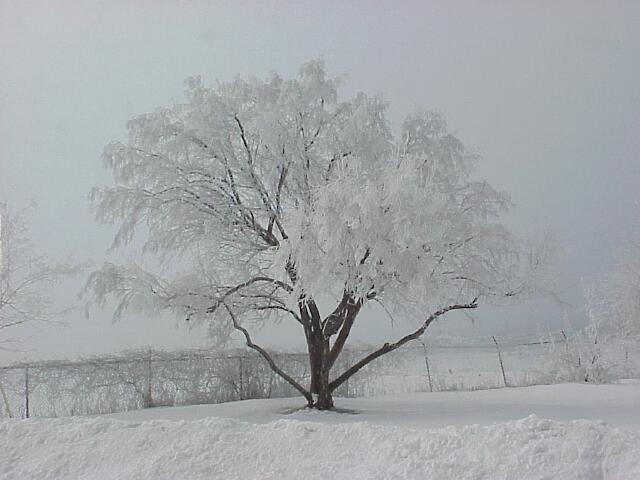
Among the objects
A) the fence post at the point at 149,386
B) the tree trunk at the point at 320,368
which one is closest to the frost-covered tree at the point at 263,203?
the tree trunk at the point at 320,368

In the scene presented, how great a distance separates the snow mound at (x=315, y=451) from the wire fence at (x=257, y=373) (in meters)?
5.76

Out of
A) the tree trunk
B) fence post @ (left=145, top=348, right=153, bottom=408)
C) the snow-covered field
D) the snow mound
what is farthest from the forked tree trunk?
the snow mound

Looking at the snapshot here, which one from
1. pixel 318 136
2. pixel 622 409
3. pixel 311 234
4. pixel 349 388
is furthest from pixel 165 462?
pixel 349 388

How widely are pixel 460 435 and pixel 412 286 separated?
3.63m

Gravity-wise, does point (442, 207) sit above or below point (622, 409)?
above

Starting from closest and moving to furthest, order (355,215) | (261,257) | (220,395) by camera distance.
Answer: (355,215)
(261,257)
(220,395)

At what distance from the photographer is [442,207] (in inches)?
416

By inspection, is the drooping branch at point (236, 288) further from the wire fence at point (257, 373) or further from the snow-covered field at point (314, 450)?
the wire fence at point (257, 373)

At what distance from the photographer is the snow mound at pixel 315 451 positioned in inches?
253

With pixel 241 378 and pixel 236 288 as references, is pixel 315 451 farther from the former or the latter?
pixel 241 378

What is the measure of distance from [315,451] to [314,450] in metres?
0.03

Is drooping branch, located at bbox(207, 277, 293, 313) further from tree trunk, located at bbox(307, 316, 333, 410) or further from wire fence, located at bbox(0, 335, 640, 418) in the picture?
wire fence, located at bbox(0, 335, 640, 418)

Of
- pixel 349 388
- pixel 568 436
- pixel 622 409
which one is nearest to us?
pixel 568 436

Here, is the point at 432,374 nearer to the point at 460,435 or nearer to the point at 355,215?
the point at 355,215
